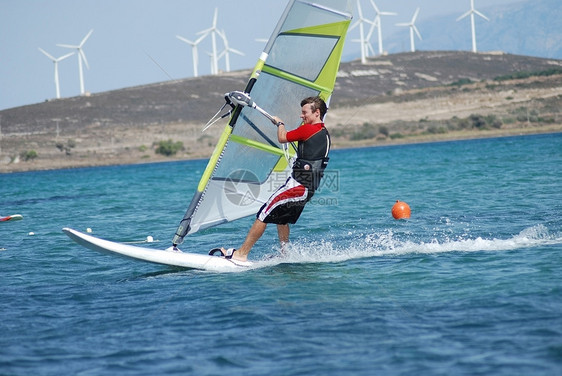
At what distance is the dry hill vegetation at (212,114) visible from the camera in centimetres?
5638

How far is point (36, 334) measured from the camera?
5996 mm

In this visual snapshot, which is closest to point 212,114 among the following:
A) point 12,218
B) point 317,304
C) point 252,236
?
point 12,218

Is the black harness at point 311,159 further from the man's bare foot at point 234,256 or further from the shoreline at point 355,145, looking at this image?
the shoreline at point 355,145

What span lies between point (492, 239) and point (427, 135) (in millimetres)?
48739

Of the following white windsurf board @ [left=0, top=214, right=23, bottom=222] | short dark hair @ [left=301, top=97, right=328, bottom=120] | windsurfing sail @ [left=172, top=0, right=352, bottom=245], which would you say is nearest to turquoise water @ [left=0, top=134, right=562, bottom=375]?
windsurfing sail @ [left=172, top=0, right=352, bottom=245]

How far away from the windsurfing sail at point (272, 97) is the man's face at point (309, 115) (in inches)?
30.5

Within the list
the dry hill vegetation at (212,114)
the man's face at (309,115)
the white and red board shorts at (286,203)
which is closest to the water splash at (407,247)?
the white and red board shorts at (286,203)

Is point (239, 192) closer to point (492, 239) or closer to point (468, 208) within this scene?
point (492, 239)

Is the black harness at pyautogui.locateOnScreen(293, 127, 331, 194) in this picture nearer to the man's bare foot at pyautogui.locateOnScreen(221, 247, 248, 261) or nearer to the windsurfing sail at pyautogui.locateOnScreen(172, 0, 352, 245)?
the windsurfing sail at pyautogui.locateOnScreen(172, 0, 352, 245)

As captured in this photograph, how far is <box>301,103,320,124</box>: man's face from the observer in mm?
7600

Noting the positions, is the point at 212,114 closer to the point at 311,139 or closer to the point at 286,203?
the point at 286,203

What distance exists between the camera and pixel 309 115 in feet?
25.0

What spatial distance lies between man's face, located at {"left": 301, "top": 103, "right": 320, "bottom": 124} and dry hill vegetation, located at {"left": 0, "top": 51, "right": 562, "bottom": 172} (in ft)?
150

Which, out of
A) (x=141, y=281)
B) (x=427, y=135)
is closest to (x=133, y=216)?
(x=141, y=281)
